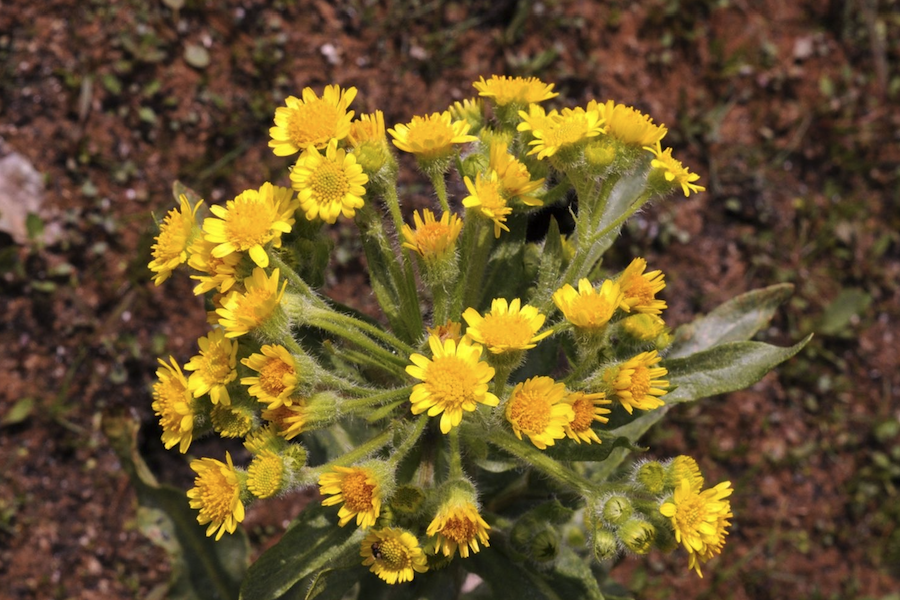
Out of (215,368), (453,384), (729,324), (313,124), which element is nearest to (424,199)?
(729,324)

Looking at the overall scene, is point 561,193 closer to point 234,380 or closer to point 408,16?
point 234,380

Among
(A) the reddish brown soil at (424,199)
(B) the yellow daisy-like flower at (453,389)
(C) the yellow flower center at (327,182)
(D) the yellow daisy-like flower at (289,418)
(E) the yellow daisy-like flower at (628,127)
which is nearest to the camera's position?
(B) the yellow daisy-like flower at (453,389)

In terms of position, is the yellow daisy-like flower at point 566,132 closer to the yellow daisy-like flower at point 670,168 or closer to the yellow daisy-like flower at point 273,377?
the yellow daisy-like flower at point 670,168

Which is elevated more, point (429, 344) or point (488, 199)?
point (488, 199)

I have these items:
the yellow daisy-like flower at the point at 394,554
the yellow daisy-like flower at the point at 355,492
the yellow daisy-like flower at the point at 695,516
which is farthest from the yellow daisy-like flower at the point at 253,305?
the yellow daisy-like flower at the point at 695,516

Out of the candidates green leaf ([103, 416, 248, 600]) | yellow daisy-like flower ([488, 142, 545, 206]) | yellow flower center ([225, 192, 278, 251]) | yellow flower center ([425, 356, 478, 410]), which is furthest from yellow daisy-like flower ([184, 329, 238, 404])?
green leaf ([103, 416, 248, 600])

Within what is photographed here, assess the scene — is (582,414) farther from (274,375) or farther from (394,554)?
(274,375)
